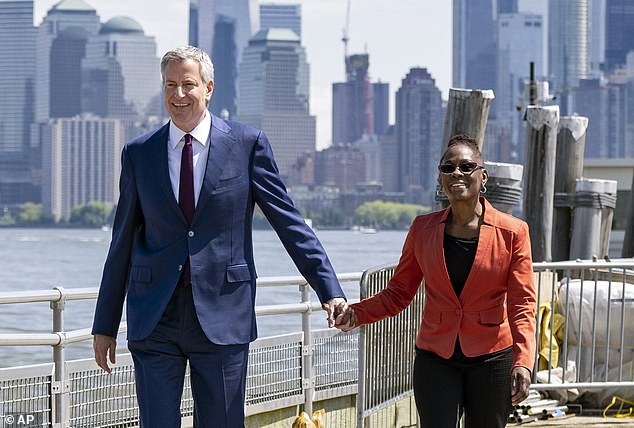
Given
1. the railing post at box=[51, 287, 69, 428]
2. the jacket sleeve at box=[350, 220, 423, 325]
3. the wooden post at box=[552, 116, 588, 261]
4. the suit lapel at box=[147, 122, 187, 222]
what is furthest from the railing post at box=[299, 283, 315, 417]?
the wooden post at box=[552, 116, 588, 261]

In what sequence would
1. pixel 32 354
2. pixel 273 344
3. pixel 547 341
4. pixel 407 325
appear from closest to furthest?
pixel 407 325 < pixel 273 344 < pixel 547 341 < pixel 32 354

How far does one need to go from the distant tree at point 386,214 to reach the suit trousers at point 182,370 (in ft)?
534

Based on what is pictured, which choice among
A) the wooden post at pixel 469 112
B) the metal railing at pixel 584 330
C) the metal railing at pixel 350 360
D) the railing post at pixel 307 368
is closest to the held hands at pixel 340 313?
the metal railing at pixel 350 360

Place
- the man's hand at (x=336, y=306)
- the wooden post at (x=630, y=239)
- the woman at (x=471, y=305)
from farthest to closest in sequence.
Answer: the wooden post at (x=630, y=239) → the man's hand at (x=336, y=306) → the woman at (x=471, y=305)

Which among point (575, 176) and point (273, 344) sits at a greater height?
point (575, 176)

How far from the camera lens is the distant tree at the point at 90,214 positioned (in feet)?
585

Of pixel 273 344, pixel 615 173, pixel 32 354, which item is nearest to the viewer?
pixel 273 344

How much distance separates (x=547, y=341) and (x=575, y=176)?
536 centimetres

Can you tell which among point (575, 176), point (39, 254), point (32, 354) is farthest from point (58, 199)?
point (575, 176)

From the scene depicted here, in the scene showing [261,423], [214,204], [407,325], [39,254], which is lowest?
[39,254]

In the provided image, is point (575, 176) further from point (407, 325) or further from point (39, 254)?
point (39, 254)

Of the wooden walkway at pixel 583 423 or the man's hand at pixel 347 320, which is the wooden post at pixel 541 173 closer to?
the wooden walkway at pixel 583 423

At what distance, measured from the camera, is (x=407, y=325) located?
7531mm

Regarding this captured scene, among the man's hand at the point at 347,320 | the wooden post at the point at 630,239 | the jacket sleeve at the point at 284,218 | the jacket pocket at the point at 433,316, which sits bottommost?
the wooden post at the point at 630,239
